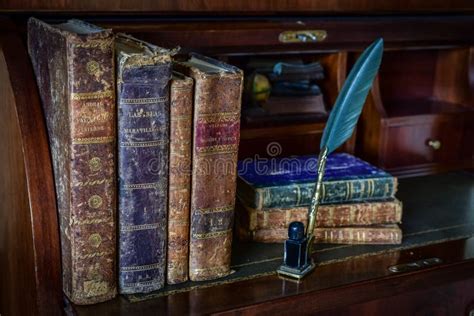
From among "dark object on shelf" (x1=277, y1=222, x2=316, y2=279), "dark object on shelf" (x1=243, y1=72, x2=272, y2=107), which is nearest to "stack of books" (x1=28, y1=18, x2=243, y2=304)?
"dark object on shelf" (x1=277, y1=222, x2=316, y2=279)

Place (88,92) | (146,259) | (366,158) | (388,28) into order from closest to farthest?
(88,92)
(146,259)
(388,28)
(366,158)

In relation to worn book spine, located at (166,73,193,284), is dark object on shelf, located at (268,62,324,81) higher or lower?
higher

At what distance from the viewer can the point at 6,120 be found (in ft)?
4.14

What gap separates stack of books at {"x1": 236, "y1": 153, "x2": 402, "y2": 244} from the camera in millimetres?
1427

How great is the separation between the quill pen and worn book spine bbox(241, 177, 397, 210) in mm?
65

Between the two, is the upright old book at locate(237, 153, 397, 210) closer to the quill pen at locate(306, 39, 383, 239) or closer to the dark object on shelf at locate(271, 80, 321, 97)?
the quill pen at locate(306, 39, 383, 239)

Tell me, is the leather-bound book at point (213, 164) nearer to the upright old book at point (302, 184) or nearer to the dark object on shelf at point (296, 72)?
the upright old book at point (302, 184)

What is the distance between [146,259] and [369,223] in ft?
1.50

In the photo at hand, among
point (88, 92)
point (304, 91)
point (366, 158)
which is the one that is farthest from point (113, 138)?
point (366, 158)

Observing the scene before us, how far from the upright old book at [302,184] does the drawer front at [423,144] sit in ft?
0.80

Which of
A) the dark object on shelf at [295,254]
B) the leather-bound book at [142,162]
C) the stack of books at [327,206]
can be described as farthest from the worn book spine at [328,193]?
the leather-bound book at [142,162]

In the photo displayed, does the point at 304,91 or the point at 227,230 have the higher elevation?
the point at 304,91

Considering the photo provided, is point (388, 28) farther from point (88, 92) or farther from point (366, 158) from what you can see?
point (88, 92)

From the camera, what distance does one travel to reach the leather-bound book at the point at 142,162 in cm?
115
